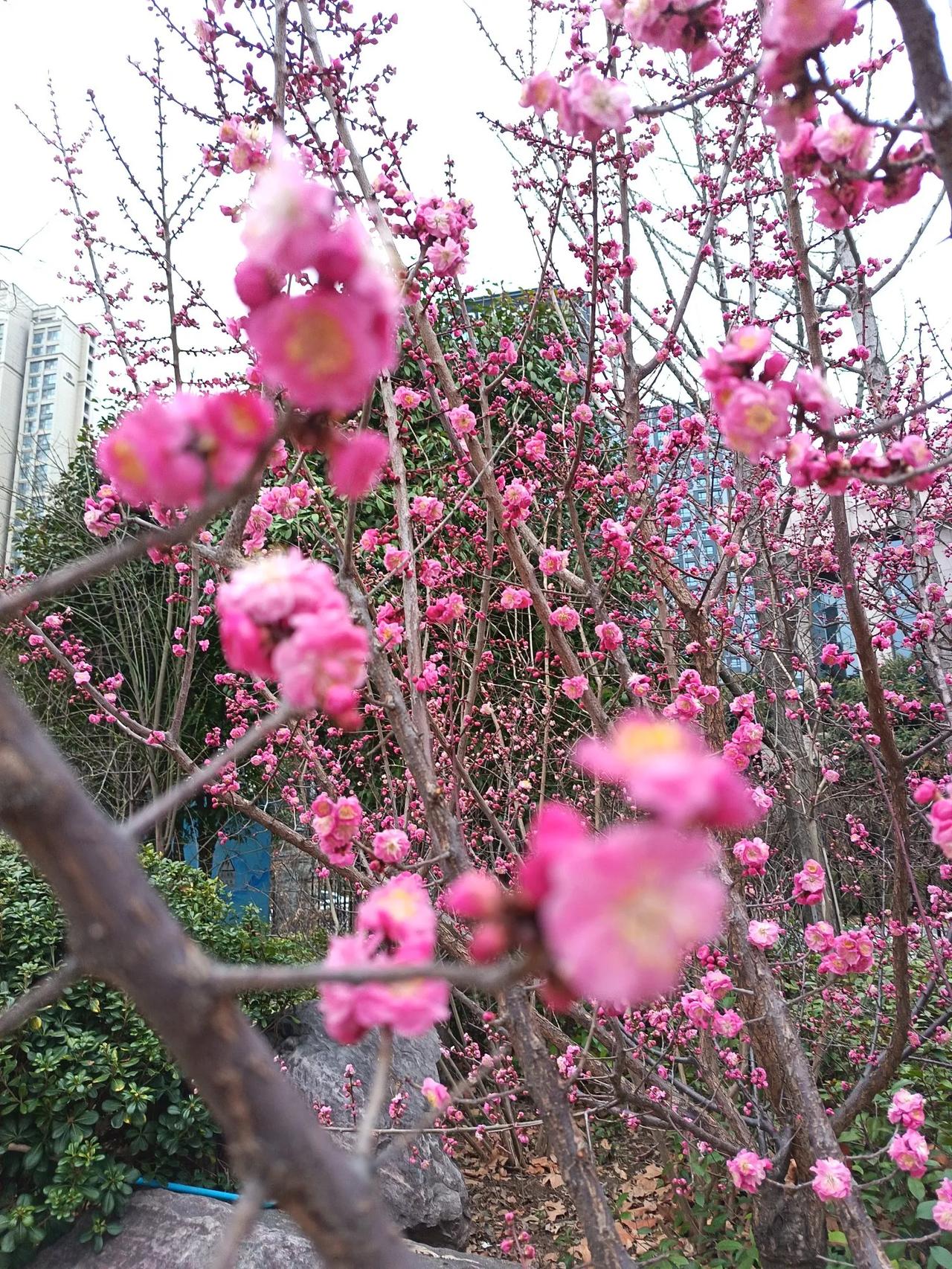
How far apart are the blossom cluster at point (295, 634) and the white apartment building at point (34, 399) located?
8.43 meters

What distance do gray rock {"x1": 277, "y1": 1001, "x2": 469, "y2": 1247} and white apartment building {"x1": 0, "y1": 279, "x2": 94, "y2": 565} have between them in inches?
242

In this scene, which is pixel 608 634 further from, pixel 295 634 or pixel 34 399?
pixel 34 399

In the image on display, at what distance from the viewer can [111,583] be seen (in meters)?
7.45

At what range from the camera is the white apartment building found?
28.3 ft

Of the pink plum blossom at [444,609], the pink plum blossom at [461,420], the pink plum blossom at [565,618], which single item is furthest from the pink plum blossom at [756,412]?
the pink plum blossom at [565,618]

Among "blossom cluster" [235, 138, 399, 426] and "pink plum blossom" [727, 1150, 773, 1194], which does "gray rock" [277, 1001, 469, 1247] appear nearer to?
"pink plum blossom" [727, 1150, 773, 1194]

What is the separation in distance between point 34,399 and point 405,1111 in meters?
10.6

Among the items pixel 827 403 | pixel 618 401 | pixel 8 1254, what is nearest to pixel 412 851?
pixel 8 1254

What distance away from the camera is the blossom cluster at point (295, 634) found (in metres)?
0.66

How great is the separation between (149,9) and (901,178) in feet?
9.04

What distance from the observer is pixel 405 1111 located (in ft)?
13.0

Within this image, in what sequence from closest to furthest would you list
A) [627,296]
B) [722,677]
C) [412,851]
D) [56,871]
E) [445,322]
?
1. [56,871]
2. [627,296]
3. [412,851]
4. [722,677]
5. [445,322]

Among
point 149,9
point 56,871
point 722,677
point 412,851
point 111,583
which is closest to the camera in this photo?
point 56,871

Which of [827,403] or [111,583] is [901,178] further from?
[111,583]
